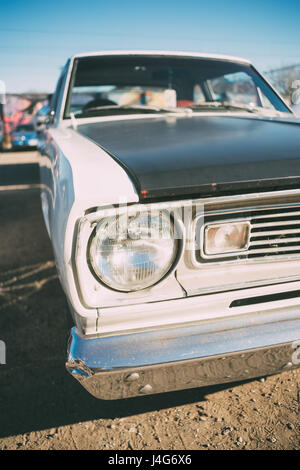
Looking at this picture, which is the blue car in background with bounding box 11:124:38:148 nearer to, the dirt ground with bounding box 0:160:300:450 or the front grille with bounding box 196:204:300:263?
the dirt ground with bounding box 0:160:300:450

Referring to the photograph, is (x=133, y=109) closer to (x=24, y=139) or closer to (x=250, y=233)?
(x=250, y=233)

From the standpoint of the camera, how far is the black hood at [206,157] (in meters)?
1.08

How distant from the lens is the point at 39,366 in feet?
6.22

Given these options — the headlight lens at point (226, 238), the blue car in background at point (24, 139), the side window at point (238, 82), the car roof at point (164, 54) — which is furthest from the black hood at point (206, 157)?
the blue car in background at point (24, 139)

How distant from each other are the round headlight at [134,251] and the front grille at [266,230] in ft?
0.38

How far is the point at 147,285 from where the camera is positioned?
1137 millimetres

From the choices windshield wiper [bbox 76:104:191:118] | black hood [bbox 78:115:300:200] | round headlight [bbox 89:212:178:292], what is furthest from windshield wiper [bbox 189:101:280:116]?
round headlight [bbox 89:212:178:292]

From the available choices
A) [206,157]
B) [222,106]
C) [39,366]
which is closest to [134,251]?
[206,157]

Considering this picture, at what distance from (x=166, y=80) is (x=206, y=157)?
6.86ft

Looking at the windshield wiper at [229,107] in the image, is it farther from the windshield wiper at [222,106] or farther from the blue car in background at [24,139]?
the blue car in background at [24,139]

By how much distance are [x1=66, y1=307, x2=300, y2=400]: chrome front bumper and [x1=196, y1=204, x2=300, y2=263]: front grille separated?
211 mm

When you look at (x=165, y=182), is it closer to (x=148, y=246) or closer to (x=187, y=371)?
(x=148, y=246)

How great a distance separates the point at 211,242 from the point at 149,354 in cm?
42

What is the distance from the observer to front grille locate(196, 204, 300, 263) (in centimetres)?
114
